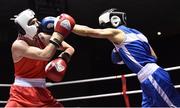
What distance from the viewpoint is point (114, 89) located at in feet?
28.7

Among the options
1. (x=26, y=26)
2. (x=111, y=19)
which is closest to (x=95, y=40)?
(x=111, y=19)

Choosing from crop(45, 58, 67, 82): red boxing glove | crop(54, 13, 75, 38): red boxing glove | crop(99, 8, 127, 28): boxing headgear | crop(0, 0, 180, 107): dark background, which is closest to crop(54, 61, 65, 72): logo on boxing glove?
crop(45, 58, 67, 82): red boxing glove

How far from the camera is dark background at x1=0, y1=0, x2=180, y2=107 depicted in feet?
23.0

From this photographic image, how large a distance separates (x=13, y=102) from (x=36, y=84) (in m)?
0.21

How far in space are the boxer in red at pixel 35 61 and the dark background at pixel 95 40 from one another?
3.09 meters

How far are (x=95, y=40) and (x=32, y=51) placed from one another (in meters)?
6.05

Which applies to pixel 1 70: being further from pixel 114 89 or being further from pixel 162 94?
pixel 162 94

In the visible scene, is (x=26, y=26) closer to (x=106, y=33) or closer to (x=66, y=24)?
(x=66, y=24)

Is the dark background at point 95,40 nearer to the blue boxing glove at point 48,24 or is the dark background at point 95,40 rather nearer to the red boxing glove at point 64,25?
the blue boxing glove at point 48,24

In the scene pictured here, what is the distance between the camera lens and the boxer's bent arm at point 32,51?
112 inches

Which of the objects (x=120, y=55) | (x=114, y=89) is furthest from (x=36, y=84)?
(x=114, y=89)

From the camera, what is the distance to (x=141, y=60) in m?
2.98

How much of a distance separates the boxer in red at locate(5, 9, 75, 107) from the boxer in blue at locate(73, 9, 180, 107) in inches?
8.2

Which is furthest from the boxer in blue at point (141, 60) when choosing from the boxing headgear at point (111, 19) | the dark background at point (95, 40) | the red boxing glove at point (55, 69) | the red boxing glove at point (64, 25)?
the dark background at point (95, 40)
